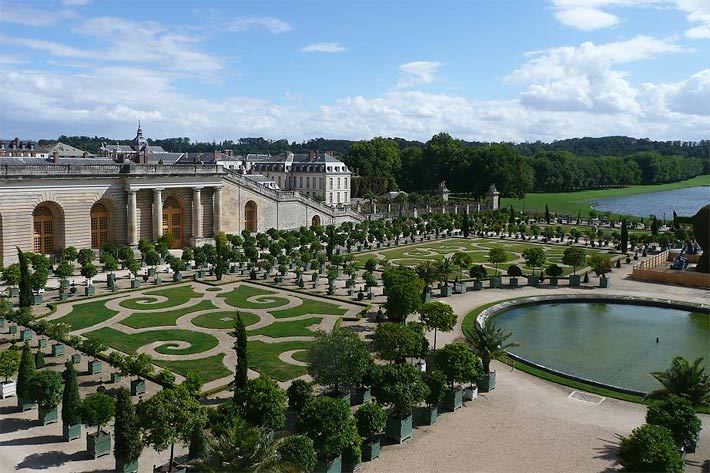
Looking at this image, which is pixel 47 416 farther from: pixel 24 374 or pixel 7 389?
pixel 7 389

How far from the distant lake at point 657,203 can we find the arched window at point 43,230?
10158 centimetres

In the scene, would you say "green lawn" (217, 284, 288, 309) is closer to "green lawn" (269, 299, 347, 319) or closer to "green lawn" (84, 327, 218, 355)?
"green lawn" (269, 299, 347, 319)

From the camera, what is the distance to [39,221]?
57906 mm

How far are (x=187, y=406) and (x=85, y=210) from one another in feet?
149

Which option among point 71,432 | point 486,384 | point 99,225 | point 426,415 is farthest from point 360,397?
point 99,225

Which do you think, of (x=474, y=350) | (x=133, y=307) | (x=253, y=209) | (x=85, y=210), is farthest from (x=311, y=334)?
(x=253, y=209)

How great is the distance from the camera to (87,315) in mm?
39250

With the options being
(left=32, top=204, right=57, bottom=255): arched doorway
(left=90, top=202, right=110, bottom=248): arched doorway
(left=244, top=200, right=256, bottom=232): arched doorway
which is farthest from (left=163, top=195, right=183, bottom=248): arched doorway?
(left=32, top=204, right=57, bottom=255): arched doorway

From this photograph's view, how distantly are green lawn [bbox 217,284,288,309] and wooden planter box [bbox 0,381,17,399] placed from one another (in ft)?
54.8

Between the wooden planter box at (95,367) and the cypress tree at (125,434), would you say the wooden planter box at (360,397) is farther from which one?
the wooden planter box at (95,367)

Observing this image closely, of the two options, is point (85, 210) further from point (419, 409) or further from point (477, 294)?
point (419, 409)

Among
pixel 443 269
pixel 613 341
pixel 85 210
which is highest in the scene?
pixel 85 210

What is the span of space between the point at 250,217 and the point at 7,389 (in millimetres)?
52330

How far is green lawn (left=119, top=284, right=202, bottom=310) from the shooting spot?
4188 centimetres
